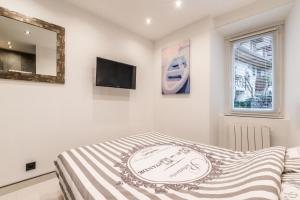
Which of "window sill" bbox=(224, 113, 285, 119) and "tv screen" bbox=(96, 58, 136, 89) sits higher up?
"tv screen" bbox=(96, 58, 136, 89)

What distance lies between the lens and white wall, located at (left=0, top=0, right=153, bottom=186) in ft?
6.47

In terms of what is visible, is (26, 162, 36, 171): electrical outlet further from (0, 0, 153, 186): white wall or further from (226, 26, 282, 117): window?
(226, 26, 282, 117): window

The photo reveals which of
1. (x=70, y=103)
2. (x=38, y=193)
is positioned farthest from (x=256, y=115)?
(x=38, y=193)

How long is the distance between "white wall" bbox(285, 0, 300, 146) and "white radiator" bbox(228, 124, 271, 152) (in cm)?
29

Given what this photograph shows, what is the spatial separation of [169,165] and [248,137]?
1.95m

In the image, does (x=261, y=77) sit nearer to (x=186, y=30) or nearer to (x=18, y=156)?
(x=186, y=30)

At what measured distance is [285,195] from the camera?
76 centimetres

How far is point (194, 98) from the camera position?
9.75 ft

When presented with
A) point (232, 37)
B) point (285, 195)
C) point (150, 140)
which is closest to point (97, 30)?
point (150, 140)

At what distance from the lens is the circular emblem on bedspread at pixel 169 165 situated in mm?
1089

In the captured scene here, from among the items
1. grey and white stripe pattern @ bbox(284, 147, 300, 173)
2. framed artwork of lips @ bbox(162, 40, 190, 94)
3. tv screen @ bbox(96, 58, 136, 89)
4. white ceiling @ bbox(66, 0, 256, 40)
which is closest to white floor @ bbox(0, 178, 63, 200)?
tv screen @ bbox(96, 58, 136, 89)

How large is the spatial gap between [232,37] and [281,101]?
1.45 meters

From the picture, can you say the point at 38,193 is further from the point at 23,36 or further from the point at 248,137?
the point at 248,137

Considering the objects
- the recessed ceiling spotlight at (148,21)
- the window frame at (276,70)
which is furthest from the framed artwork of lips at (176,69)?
the window frame at (276,70)
